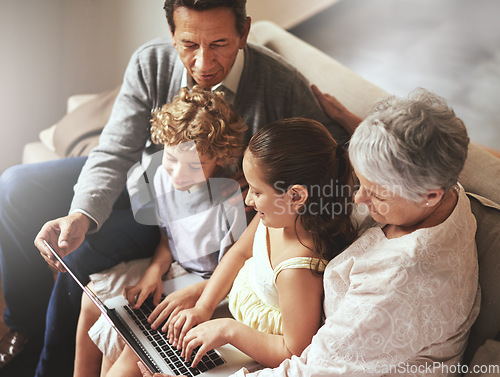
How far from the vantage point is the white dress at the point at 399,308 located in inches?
28.0

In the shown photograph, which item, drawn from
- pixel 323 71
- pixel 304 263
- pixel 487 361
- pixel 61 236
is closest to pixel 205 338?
pixel 304 263

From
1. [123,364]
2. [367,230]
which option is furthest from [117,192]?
[367,230]

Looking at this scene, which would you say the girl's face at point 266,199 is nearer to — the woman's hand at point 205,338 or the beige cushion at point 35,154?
the woman's hand at point 205,338

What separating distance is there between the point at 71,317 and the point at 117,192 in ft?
0.80

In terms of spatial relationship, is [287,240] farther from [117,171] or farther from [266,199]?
[117,171]

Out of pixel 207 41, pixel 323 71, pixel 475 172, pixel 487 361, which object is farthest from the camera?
pixel 323 71

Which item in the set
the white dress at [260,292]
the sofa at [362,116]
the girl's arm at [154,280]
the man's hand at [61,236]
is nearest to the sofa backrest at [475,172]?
the sofa at [362,116]

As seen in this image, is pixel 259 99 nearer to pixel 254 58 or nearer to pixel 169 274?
pixel 254 58

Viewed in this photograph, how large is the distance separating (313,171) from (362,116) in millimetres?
479

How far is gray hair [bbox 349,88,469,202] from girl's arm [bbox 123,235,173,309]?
15.9 inches

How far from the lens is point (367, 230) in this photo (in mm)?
822

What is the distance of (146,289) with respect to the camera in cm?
90

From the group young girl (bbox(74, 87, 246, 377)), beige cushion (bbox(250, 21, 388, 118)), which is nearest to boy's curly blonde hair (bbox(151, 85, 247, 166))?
young girl (bbox(74, 87, 246, 377))

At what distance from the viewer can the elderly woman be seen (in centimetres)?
67
